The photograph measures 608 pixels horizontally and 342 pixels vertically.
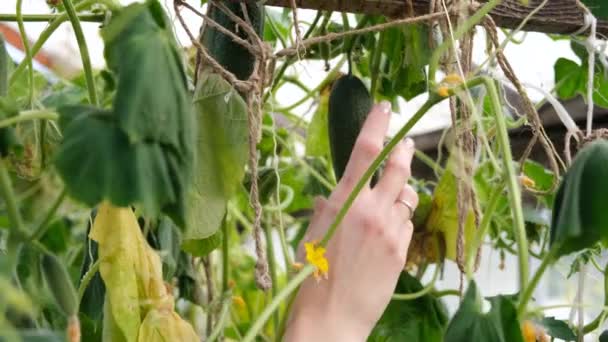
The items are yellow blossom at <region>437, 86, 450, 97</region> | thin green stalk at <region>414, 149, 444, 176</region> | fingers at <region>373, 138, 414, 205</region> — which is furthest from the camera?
thin green stalk at <region>414, 149, 444, 176</region>

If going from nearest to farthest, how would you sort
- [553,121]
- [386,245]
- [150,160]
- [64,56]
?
[150,160] < [386,245] < [64,56] < [553,121]

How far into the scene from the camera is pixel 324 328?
2.16 feet

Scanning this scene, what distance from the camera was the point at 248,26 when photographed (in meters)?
0.57

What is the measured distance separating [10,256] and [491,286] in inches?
74.4

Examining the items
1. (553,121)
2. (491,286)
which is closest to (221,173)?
(553,121)

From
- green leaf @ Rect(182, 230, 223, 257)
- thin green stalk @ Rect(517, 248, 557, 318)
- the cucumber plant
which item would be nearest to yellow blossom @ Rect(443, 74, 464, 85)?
the cucumber plant

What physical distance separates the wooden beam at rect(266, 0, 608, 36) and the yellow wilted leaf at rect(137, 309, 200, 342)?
28cm

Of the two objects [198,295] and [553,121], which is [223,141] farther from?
[553,121]

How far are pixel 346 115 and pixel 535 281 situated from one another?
38 cm

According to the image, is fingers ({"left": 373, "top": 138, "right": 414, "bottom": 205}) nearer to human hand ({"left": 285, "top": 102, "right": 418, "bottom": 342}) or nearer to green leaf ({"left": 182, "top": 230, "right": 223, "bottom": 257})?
human hand ({"left": 285, "top": 102, "right": 418, "bottom": 342})

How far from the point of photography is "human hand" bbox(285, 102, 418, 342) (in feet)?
2.18

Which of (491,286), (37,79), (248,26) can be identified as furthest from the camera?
(491,286)

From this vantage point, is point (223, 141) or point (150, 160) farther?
point (223, 141)

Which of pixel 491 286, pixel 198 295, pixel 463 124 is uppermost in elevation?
pixel 463 124
